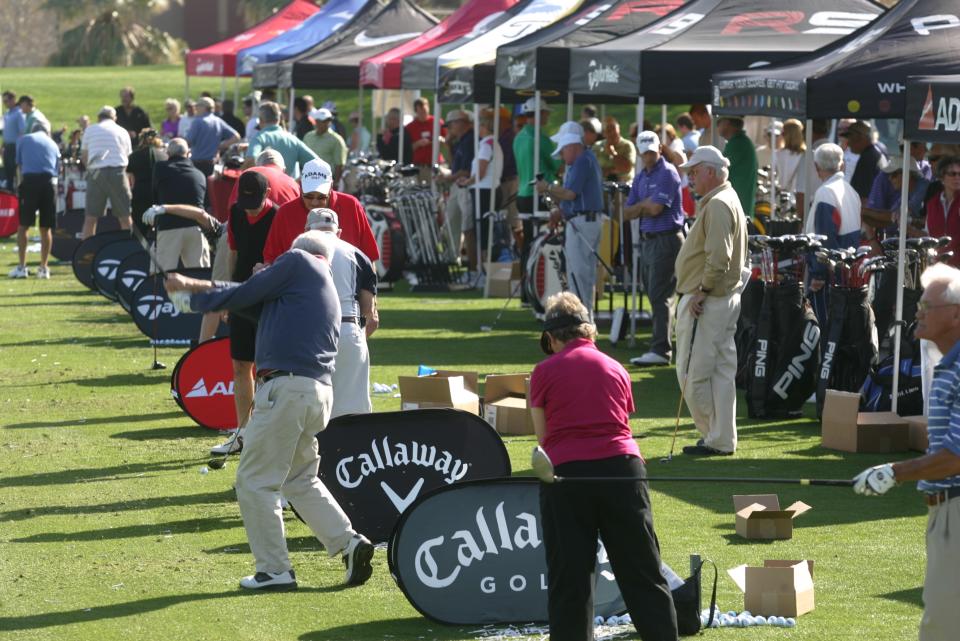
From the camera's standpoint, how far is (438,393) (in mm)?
11930

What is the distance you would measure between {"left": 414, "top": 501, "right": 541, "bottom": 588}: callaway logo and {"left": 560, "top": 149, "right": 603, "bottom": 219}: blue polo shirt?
934 cm

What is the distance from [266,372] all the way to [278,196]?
329 cm

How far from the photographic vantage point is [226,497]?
34.7 ft

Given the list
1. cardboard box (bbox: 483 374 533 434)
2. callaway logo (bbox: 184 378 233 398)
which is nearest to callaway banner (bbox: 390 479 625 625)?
cardboard box (bbox: 483 374 533 434)

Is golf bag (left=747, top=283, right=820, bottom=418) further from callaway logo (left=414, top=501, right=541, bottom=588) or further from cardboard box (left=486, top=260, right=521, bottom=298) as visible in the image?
cardboard box (left=486, top=260, right=521, bottom=298)

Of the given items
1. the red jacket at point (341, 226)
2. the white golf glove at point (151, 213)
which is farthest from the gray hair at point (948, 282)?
the white golf glove at point (151, 213)

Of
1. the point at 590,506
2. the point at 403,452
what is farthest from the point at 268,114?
the point at 590,506

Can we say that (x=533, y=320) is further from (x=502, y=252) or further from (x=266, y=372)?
(x=266, y=372)

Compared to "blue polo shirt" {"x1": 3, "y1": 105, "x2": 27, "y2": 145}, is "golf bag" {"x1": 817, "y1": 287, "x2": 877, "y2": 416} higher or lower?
lower

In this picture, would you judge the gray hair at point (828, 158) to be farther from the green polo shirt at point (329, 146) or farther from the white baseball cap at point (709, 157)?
the green polo shirt at point (329, 146)

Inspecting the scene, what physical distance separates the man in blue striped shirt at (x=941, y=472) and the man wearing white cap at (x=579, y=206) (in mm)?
11052

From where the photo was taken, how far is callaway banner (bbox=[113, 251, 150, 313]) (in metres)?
18.9

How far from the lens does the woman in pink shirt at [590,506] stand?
21.4ft

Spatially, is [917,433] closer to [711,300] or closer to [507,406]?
[711,300]
